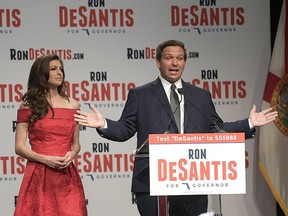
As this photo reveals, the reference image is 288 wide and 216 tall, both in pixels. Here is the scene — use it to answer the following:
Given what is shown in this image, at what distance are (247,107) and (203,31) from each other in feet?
2.58

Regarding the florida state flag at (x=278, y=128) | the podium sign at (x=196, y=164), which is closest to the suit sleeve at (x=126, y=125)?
the podium sign at (x=196, y=164)

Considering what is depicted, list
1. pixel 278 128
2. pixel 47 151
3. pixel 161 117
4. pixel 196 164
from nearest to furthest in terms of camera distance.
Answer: pixel 196 164
pixel 161 117
pixel 47 151
pixel 278 128

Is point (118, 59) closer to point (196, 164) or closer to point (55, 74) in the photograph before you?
point (55, 74)

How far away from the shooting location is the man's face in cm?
358

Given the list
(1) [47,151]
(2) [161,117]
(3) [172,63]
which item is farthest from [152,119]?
(1) [47,151]

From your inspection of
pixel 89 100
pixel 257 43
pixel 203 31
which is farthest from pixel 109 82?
pixel 257 43

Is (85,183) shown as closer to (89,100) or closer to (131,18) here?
(89,100)

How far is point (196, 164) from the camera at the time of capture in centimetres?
291

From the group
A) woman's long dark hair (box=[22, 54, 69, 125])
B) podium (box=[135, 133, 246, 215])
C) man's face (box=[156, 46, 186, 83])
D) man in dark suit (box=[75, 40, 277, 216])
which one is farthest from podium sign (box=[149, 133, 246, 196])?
woman's long dark hair (box=[22, 54, 69, 125])

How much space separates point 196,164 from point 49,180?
1605 millimetres

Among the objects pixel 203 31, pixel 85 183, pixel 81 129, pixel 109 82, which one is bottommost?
pixel 85 183

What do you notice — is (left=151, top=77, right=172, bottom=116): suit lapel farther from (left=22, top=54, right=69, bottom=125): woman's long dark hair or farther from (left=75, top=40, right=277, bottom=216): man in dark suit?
(left=22, top=54, right=69, bottom=125): woman's long dark hair

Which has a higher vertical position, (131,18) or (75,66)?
(131,18)

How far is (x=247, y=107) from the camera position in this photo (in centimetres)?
560
